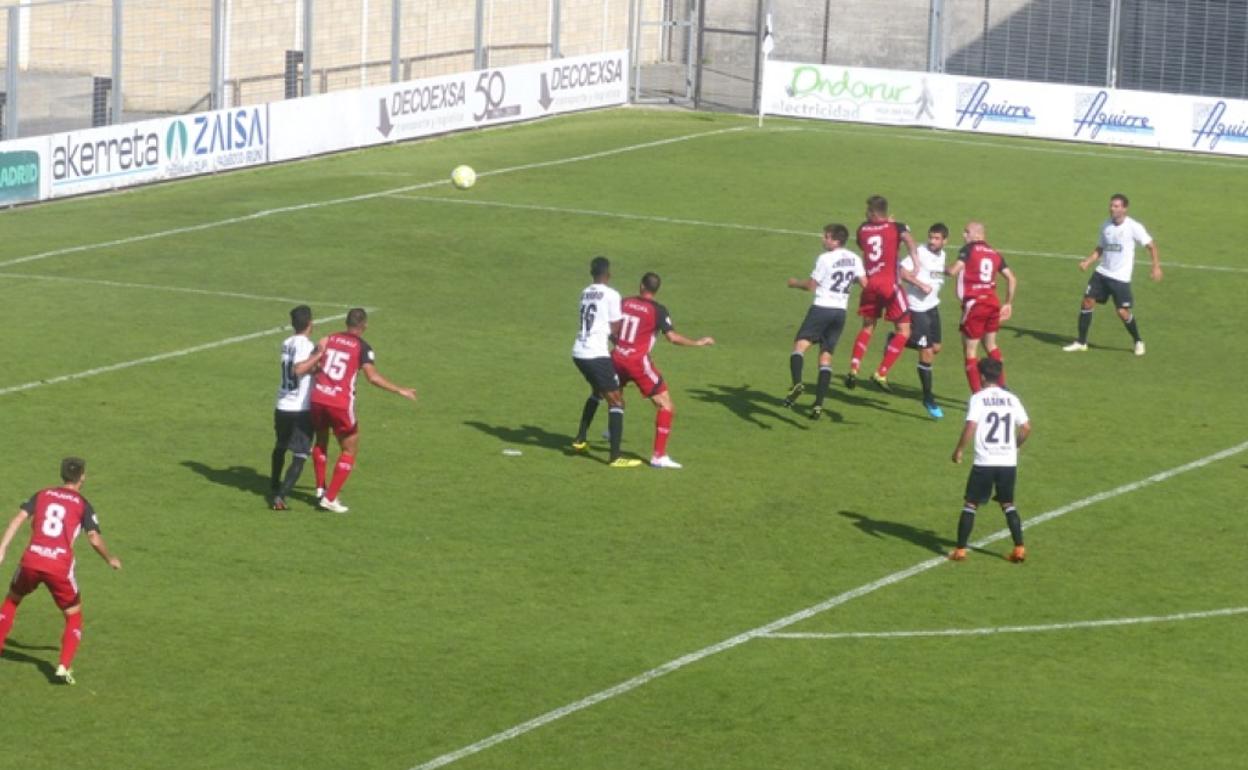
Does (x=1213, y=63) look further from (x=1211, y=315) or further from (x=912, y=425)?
(x=912, y=425)

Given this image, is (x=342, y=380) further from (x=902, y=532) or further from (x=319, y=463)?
(x=902, y=532)

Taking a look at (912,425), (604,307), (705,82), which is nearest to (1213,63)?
(705,82)

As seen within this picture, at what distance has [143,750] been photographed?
1645cm

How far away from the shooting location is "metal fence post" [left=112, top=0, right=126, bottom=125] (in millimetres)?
42750

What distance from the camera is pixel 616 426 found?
25141 mm

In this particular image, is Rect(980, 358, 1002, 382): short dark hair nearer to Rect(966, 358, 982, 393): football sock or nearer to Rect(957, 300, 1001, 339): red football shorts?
Rect(966, 358, 982, 393): football sock

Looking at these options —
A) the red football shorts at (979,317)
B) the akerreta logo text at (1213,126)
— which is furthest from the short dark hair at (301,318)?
the akerreta logo text at (1213,126)

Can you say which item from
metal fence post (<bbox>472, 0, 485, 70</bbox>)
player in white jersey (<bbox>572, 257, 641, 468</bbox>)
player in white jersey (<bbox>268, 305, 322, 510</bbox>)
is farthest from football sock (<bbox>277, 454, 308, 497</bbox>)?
metal fence post (<bbox>472, 0, 485, 70</bbox>)

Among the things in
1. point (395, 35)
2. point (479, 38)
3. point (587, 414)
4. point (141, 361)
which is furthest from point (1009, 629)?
point (479, 38)

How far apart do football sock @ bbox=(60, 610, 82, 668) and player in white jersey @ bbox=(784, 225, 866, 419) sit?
11.7m

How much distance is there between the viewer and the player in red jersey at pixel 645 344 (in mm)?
24781

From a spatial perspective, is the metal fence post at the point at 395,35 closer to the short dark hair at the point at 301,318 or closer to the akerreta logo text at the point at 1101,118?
the akerreta logo text at the point at 1101,118

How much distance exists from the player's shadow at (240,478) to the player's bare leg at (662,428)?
3888 millimetres

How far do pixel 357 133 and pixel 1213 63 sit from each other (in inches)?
1004
